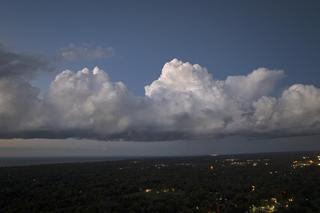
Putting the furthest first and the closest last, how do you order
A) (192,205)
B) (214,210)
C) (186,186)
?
1. (186,186)
2. (192,205)
3. (214,210)

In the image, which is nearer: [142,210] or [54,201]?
[142,210]

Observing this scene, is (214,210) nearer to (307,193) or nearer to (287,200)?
(287,200)

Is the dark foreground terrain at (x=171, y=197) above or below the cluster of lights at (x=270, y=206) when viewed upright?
above

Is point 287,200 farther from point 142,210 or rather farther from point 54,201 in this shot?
point 54,201

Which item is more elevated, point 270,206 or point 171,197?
point 171,197

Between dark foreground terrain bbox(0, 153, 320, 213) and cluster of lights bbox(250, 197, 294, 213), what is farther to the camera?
dark foreground terrain bbox(0, 153, 320, 213)

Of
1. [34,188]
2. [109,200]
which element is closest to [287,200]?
[109,200]

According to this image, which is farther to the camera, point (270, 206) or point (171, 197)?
point (171, 197)

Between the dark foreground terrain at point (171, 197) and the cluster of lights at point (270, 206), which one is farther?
the dark foreground terrain at point (171, 197)

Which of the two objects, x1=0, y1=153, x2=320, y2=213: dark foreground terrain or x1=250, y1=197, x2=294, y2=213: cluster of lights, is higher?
x1=0, y1=153, x2=320, y2=213: dark foreground terrain

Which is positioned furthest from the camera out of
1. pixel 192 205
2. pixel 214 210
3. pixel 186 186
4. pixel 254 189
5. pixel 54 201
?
pixel 186 186
